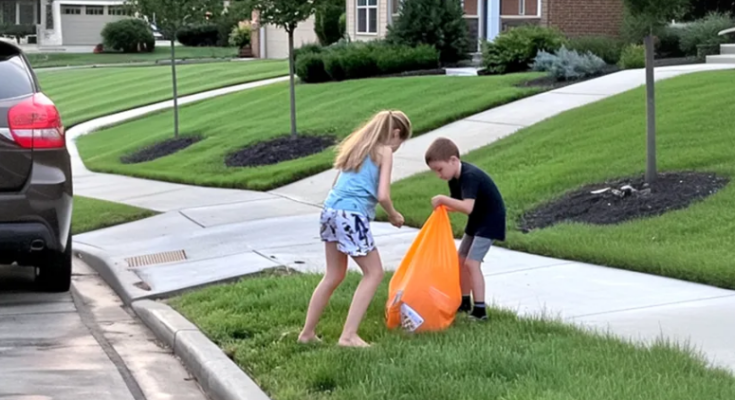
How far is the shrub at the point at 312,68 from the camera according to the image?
23469 mm

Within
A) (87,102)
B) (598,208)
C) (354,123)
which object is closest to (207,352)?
(598,208)

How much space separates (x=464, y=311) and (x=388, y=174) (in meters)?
1.22

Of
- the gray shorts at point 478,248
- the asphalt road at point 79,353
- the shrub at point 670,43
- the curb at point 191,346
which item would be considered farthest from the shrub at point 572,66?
the gray shorts at point 478,248

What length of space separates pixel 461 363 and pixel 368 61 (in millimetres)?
17928

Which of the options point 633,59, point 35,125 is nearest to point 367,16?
point 633,59

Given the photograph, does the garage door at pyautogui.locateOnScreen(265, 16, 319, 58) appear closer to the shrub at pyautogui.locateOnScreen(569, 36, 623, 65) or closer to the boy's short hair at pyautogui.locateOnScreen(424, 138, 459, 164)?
the shrub at pyautogui.locateOnScreen(569, 36, 623, 65)

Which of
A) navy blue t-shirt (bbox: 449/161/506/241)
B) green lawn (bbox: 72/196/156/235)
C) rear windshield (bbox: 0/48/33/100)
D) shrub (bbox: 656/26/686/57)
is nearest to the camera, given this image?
navy blue t-shirt (bbox: 449/161/506/241)

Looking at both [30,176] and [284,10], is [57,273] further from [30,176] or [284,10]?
[284,10]

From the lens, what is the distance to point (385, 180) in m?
5.77

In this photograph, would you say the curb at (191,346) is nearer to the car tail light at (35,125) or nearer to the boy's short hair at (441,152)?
the car tail light at (35,125)

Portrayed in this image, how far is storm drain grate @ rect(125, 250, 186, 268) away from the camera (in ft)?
30.6

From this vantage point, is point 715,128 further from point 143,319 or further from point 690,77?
point 143,319

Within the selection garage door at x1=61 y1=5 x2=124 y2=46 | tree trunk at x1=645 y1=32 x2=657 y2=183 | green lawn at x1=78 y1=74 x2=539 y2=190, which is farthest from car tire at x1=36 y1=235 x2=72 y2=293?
garage door at x1=61 y1=5 x2=124 y2=46

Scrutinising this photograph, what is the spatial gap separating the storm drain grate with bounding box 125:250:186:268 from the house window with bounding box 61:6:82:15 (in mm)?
63190
